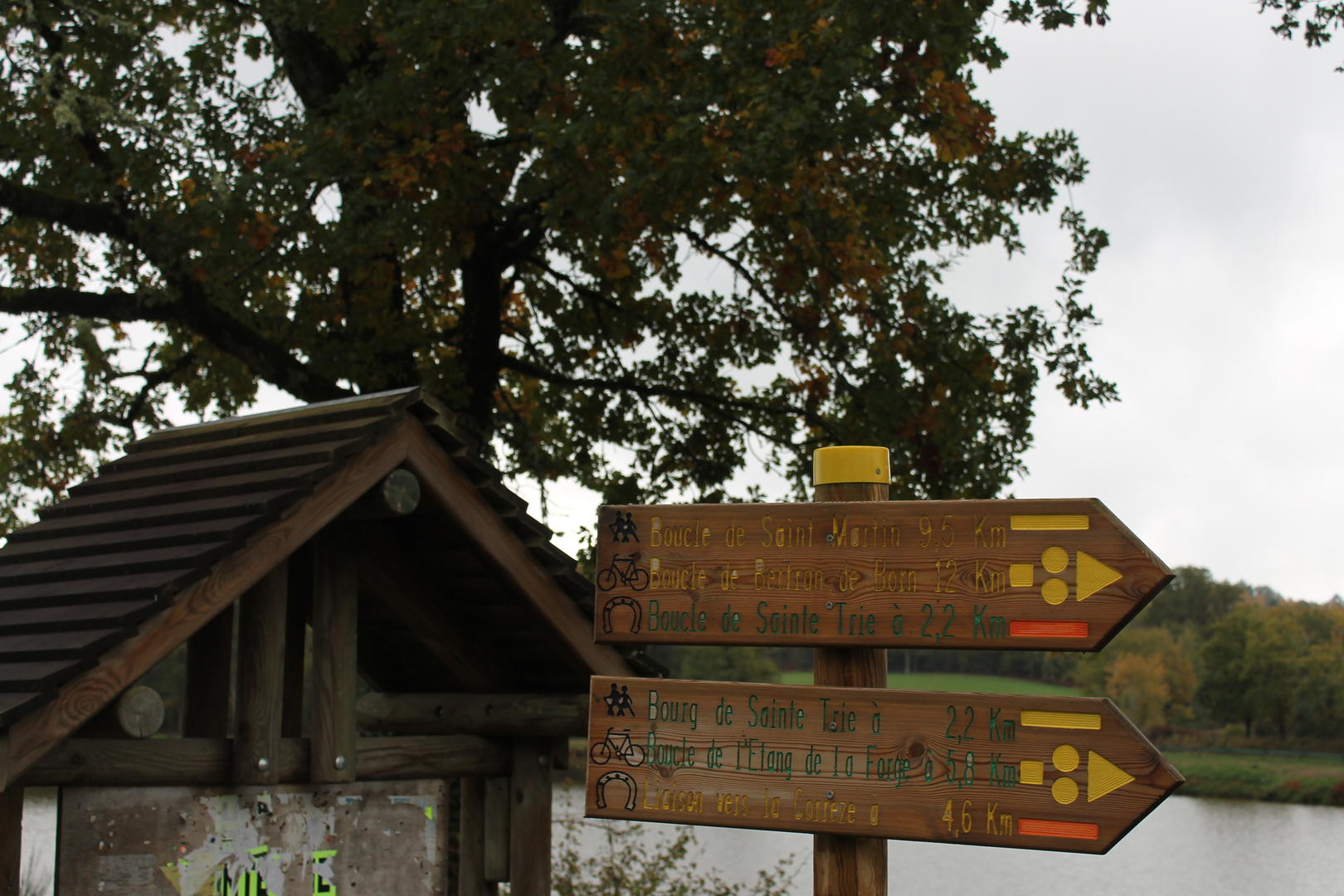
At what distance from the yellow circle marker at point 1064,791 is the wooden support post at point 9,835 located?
3534 millimetres

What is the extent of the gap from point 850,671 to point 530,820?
3297 mm

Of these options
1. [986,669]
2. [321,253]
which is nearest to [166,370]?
[321,253]

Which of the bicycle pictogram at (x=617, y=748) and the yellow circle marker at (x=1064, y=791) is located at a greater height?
the bicycle pictogram at (x=617, y=748)

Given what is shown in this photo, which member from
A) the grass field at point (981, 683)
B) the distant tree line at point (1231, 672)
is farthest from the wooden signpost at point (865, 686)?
the grass field at point (981, 683)

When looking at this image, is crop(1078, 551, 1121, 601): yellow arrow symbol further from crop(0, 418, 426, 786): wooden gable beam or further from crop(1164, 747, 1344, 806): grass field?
crop(1164, 747, 1344, 806): grass field

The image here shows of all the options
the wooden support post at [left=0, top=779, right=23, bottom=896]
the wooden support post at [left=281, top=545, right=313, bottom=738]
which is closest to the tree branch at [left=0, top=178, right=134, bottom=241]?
the wooden support post at [left=281, top=545, right=313, bottom=738]

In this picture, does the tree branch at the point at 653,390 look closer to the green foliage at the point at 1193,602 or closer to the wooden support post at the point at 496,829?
the wooden support post at the point at 496,829

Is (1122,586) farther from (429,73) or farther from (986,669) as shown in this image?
(986,669)

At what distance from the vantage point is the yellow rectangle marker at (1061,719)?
→ 332 centimetres

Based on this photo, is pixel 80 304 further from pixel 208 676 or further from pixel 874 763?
pixel 874 763

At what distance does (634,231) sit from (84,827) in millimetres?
6609

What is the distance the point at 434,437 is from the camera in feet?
18.4

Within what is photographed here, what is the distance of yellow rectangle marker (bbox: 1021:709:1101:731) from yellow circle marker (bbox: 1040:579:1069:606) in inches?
11.0

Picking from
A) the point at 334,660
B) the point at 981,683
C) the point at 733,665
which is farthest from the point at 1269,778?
the point at 334,660
